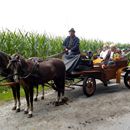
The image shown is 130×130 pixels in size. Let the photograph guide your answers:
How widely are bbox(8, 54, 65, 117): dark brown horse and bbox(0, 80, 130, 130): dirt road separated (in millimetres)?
466

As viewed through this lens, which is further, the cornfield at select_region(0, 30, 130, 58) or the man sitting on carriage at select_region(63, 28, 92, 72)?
the cornfield at select_region(0, 30, 130, 58)

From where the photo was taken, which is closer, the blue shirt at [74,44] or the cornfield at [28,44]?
the blue shirt at [74,44]

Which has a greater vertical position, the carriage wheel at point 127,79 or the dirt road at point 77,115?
the carriage wheel at point 127,79

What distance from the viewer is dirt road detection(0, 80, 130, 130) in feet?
24.2

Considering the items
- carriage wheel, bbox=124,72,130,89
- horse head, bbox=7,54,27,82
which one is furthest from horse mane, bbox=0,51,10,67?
carriage wheel, bbox=124,72,130,89

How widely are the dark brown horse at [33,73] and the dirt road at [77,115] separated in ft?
1.53

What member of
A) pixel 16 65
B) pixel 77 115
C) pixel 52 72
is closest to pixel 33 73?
pixel 16 65

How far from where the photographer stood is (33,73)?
8680mm

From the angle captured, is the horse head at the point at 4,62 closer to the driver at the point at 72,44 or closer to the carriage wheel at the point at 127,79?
the driver at the point at 72,44

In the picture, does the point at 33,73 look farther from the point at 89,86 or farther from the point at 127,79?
the point at 127,79

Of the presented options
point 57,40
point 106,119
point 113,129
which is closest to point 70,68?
point 106,119

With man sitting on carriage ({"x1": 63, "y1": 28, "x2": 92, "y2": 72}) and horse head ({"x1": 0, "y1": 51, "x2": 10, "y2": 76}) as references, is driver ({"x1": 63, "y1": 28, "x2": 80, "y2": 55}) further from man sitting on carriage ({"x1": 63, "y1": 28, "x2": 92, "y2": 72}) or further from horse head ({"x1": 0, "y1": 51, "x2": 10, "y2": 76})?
horse head ({"x1": 0, "y1": 51, "x2": 10, "y2": 76})

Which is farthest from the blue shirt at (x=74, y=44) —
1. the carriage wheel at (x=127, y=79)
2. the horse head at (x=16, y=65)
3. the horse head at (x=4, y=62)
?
the horse head at (x=16, y=65)

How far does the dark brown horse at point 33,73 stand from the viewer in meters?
8.20
